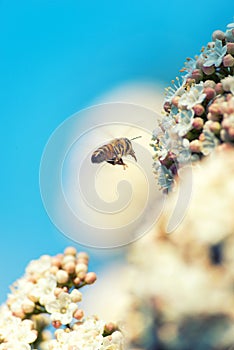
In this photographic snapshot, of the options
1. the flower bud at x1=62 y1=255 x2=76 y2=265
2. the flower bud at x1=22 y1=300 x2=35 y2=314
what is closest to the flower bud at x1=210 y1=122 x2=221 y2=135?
the flower bud at x1=62 y1=255 x2=76 y2=265

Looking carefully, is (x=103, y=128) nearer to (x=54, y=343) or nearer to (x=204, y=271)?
(x=54, y=343)

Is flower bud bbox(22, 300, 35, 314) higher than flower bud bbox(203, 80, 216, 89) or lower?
lower

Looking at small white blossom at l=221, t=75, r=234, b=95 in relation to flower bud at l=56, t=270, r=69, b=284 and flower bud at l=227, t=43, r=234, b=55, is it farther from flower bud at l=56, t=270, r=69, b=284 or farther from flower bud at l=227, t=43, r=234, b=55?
flower bud at l=56, t=270, r=69, b=284

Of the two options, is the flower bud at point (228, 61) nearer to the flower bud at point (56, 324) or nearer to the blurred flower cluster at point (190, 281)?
the blurred flower cluster at point (190, 281)

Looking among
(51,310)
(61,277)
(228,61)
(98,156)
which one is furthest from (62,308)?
(228,61)

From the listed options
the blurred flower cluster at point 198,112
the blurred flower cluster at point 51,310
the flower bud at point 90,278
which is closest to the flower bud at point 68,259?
the blurred flower cluster at point 51,310

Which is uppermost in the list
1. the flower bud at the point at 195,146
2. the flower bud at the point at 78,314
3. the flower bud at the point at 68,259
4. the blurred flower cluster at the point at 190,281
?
the flower bud at the point at 68,259

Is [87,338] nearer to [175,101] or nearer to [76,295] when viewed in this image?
[76,295]
